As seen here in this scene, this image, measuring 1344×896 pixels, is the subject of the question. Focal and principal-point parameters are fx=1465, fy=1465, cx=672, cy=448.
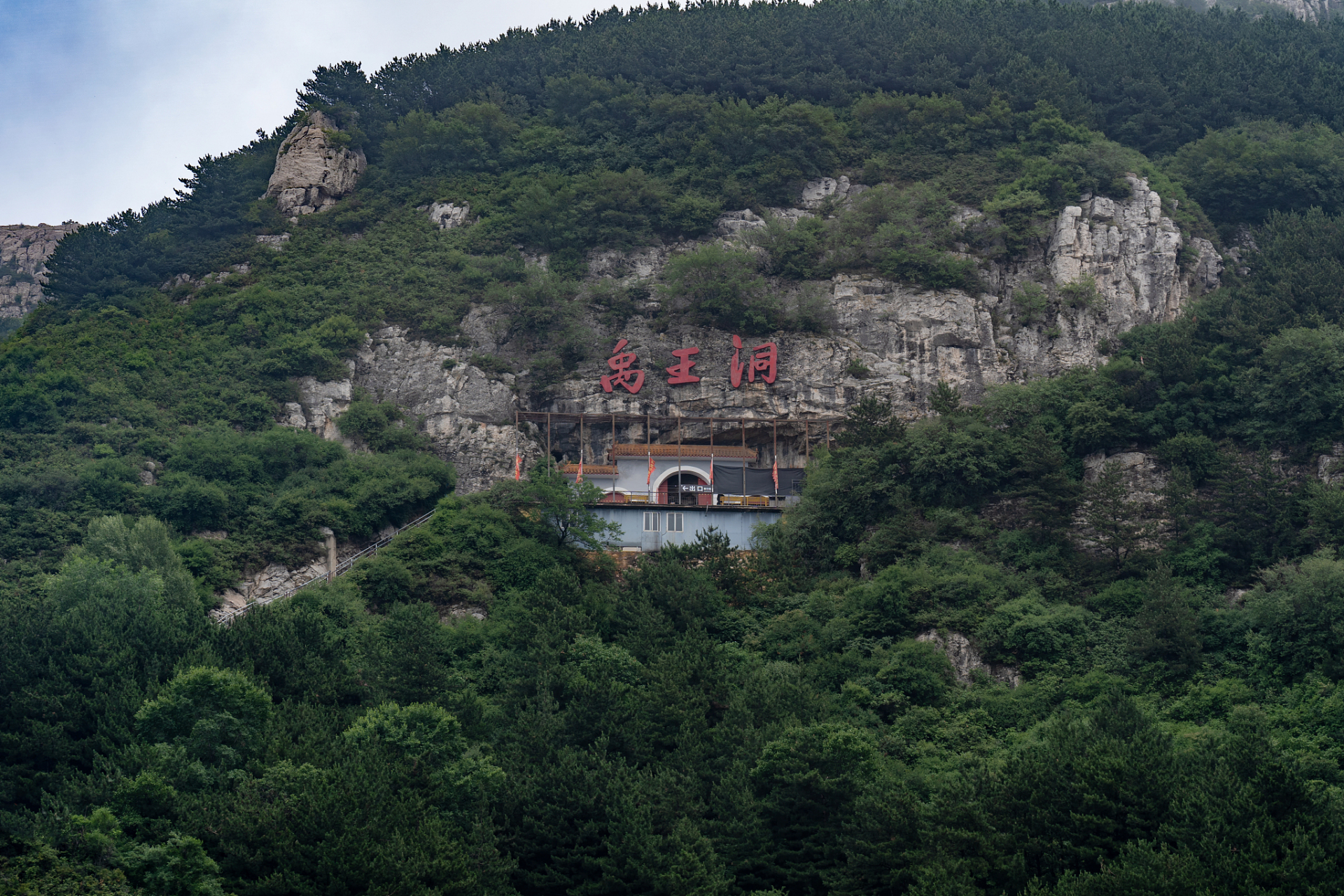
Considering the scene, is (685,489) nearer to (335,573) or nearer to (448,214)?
(335,573)

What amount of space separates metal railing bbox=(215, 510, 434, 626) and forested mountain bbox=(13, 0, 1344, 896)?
0.65m

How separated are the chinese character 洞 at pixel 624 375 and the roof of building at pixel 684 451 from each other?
2225mm

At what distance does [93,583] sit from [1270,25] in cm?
5084

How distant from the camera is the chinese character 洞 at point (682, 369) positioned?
46250mm

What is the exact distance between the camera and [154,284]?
2029 inches

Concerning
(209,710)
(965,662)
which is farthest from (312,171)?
(965,662)

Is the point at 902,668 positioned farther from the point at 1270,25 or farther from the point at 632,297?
the point at 1270,25

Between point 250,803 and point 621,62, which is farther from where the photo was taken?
point 621,62

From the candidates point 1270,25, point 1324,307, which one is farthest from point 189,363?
point 1270,25

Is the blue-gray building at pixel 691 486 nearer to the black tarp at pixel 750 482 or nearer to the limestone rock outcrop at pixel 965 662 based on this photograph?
the black tarp at pixel 750 482

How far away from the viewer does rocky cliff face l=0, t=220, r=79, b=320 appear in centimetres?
6944

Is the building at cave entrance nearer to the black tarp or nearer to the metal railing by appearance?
the black tarp

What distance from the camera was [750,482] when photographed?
44656 mm

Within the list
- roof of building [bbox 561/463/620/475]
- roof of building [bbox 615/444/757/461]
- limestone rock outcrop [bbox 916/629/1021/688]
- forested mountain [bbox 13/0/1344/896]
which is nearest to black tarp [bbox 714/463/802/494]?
roof of building [bbox 615/444/757/461]
